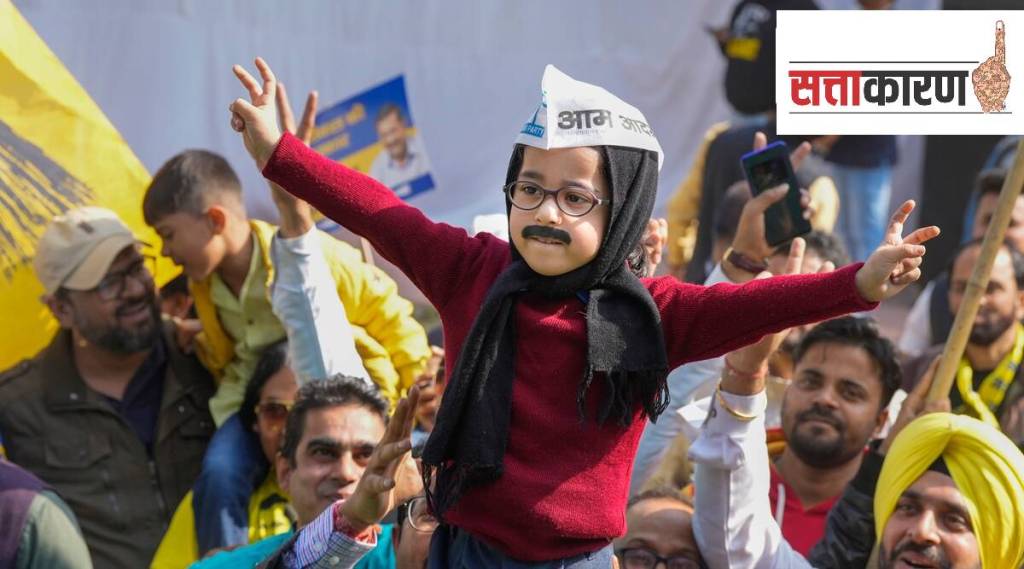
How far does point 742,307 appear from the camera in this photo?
338cm

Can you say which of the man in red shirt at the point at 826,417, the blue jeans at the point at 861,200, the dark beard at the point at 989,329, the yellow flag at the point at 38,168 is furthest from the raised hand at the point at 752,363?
the blue jeans at the point at 861,200

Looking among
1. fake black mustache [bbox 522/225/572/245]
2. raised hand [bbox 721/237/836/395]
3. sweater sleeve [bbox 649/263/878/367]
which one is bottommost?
raised hand [bbox 721/237/836/395]

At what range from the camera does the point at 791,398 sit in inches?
214

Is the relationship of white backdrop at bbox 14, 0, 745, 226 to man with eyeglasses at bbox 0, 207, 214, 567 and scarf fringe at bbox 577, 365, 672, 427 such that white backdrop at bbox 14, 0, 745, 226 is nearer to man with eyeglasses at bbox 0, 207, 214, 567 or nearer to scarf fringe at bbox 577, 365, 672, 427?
man with eyeglasses at bbox 0, 207, 214, 567

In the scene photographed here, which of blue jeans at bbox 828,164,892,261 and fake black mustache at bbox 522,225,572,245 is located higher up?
fake black mustache at bbox 522,225,572,245

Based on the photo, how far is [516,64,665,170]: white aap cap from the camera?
11.3ft

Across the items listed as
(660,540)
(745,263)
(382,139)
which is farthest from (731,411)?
(382,139)

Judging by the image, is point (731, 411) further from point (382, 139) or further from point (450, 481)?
point (382, 139)

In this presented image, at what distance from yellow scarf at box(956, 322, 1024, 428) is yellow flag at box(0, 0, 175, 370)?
110 inches

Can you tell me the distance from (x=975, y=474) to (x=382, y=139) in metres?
3.03

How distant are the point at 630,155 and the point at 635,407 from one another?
19.4 inches

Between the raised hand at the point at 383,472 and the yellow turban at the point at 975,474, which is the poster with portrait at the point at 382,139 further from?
the raised hand at the point at 383,472

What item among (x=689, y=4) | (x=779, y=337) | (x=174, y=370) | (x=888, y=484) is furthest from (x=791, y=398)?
(x=689, y=4)

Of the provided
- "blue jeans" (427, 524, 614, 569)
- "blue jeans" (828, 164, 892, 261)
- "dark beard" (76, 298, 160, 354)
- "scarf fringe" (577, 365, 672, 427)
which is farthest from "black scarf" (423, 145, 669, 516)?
"blue jeans" (828, 164, 892, 261)
